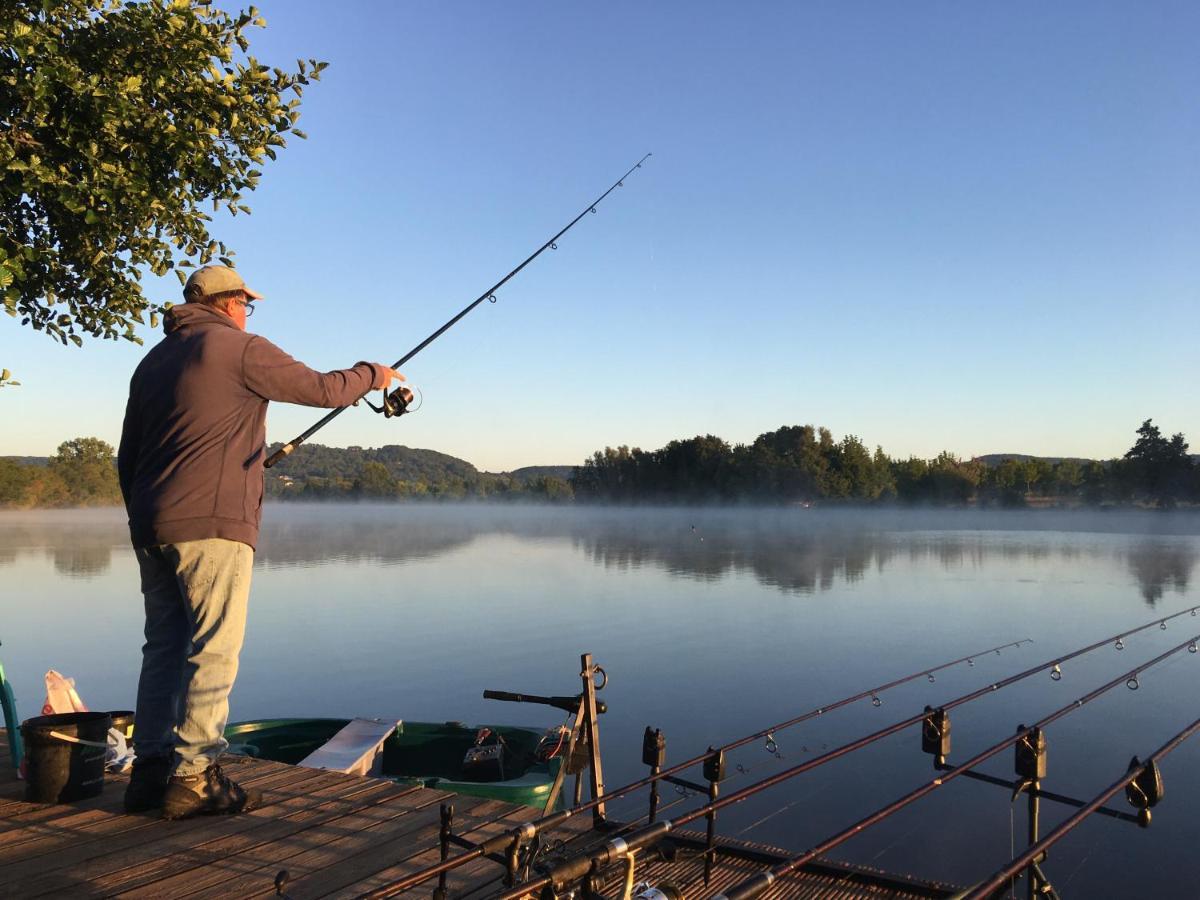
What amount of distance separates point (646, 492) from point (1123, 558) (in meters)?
90.9

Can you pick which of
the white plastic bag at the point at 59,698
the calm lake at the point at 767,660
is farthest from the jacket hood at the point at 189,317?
the calm lake at the point at 767,660

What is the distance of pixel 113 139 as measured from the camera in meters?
5.29

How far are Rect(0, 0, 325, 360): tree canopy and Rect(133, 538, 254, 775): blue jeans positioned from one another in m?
2.19

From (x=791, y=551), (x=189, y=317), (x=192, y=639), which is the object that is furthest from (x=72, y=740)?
(x=791, y=551)

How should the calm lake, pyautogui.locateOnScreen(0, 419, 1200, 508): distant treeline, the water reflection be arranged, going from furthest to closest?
pyautogui.locateOnScreen(0, 419, 1200, 508): distant treeline, the water reflection, the calm lake

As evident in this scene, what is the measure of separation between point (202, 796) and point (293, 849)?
481 mm

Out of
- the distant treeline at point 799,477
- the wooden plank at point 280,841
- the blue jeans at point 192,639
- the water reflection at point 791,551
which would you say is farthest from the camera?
the distant treeline at point 799,477

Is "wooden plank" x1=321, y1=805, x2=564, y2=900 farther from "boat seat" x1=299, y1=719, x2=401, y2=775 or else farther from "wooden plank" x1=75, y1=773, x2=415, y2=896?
"boat seat" x1=299, y1=719, x2=401, y2=775

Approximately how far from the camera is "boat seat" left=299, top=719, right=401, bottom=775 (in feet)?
21.6

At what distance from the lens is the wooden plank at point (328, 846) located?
2922mm

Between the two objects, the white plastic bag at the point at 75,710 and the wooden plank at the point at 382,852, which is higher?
the white plastic bag at the point at 75,710

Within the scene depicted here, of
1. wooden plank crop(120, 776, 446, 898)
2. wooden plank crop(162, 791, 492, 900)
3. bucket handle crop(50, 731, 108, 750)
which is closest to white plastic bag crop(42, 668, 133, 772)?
bucket handle crop(50, 731, 108, 750)

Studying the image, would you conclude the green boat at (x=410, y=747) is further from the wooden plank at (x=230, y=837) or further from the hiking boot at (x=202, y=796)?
the hiking boot at (x=202, y=796)

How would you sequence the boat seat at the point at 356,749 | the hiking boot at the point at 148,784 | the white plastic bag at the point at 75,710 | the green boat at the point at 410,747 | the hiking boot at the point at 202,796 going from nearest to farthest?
the hiking boot at the point at 202,796 → the hiking boot at the point at 148,784 → the white plastic bag at the point at 75,710 → the boat seat at the point at 356,749 → the green boat at the point at 410,747
